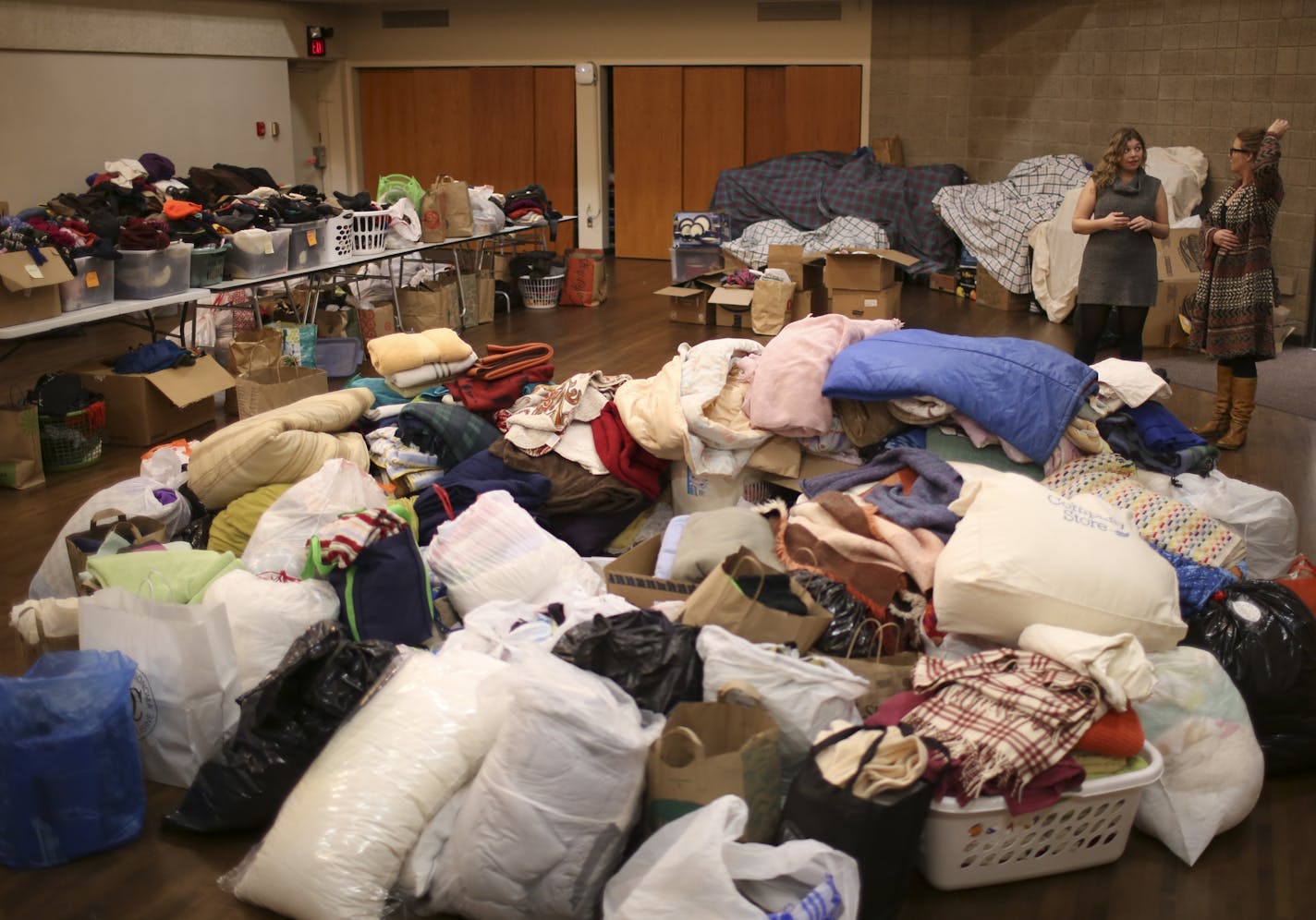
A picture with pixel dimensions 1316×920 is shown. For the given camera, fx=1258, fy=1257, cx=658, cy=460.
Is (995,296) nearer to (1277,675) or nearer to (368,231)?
(368,231)

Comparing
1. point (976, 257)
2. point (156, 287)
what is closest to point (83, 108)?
point (156, 287)

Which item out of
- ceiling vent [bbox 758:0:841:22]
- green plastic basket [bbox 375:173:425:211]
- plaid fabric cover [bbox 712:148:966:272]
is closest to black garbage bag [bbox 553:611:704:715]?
green plastic basket [bbox 375:173:425:211]

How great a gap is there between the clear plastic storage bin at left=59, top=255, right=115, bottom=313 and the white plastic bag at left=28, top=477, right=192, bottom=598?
6.02ft

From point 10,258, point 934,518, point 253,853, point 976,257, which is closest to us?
point 253,853

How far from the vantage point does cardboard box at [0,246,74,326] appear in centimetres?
493

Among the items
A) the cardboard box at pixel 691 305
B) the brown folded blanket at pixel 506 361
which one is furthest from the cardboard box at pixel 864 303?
the brown folded blanket at pixel 506 361

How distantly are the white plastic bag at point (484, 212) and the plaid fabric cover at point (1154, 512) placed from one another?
5.56 meters

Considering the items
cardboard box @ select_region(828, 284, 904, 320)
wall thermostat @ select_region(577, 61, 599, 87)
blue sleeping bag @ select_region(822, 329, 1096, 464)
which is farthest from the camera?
wall thermostat @ select_region(577, 61, 599, 87)

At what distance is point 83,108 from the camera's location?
9.21 meters

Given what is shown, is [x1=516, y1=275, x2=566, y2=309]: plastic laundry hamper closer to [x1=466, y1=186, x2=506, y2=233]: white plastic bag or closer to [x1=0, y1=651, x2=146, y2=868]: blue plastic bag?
[x1=466, y1=186, x2=506, y2=233]: white plastic bag

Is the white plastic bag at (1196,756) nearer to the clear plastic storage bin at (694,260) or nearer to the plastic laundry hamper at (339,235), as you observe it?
the plastic laundry hamper at (339,235)

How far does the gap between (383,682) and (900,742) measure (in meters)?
1.10

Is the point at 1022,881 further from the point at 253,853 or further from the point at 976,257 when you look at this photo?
the point at 976,257

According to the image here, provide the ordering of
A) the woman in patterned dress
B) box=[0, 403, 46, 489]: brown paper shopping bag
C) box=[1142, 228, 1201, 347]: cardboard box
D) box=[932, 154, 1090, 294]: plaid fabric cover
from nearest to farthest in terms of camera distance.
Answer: box=[0, 403, 46, 489]: brown paper shopping bag, the woman in patterned dress, box=[1142, 228, 1201, 347]: cardboard box, box=[932, 154, 1090, 294]: plaid fabric cover
